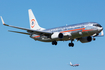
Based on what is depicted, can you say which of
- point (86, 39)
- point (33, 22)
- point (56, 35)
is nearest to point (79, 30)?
point (56, 35)

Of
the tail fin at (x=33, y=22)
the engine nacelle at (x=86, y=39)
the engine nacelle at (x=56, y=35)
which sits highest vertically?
the tail fin at (x=33, y=22)

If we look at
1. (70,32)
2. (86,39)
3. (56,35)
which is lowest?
(86,39)

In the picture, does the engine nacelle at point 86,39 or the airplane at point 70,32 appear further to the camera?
the engine nacelle at point 86,39

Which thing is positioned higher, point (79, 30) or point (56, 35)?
point (79, 30)

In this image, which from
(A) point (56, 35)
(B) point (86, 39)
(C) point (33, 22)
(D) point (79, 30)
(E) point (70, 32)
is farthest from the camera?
(C) point (33, 22)

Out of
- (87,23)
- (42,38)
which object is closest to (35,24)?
(42,38)

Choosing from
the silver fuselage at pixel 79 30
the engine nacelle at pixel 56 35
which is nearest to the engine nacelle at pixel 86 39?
the silver fuselage at pixel 79 30

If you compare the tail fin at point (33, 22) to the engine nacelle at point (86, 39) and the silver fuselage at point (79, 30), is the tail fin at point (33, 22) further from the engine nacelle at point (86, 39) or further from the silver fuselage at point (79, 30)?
the engine nacelle at point (86, 39)

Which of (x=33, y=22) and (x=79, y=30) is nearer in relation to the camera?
(x=79, y=30)

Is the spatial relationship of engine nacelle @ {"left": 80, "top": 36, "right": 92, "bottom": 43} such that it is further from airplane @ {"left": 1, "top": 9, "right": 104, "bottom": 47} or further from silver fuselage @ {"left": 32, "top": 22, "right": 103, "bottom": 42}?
silver fuselage @ {"left": 32, "top": 22, "right": 103, "bottom": 42}

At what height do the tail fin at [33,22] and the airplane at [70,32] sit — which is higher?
the tail fin at [33,22]

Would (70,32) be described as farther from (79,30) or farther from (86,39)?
(86,39)

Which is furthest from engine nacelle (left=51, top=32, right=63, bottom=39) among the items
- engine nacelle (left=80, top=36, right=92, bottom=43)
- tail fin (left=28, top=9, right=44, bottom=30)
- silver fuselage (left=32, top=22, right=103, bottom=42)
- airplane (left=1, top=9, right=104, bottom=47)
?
tail fin (left=28, top=9, right=44, bottom=30)

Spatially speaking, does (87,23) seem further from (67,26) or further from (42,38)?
(42,38)
